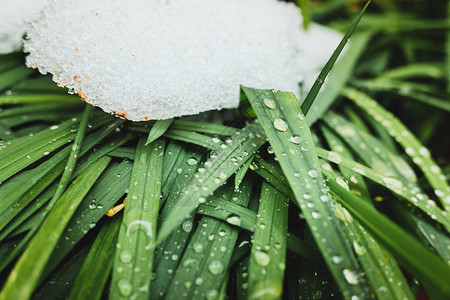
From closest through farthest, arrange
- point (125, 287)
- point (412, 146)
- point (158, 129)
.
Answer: point (125, 287), point (158, 129), point (412, 146)

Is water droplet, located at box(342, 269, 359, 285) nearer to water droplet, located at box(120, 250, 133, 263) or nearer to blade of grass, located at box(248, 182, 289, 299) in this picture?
blade of grass, located at box(248, 182, 289, 299)

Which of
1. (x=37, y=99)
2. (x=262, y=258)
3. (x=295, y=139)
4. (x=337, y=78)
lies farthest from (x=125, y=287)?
(x=337, y=78)

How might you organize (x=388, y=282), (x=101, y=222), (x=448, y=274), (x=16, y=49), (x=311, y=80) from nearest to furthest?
(x=448, y=274) → (x=388, y=282) → (x=101, y=222) → (x=16, y=49) → (x=311, y=80)

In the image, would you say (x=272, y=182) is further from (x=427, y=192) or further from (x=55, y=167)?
(x=427, y=192)

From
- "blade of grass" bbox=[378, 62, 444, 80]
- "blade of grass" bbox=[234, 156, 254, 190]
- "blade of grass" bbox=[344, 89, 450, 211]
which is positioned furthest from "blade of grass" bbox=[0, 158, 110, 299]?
"blade of grass" bbox=[378, 62, 444, 80]

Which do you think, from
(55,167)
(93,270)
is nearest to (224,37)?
(55,167)

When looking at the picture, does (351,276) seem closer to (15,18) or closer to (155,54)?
(155,54)

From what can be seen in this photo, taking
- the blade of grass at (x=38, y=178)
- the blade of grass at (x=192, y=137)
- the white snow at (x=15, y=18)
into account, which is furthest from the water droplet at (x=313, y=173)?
the white snow at (x=15, y=18)
